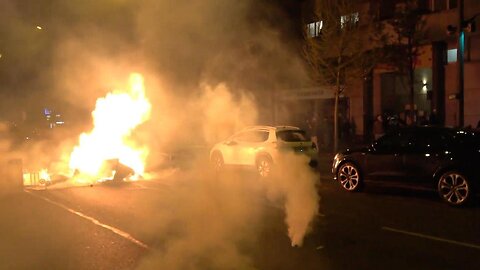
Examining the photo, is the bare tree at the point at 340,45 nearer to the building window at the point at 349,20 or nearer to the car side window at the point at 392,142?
the building window at the point at 349,20

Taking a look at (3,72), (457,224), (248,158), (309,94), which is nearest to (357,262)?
(457,224)

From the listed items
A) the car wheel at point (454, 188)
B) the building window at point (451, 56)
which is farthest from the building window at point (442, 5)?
the car wheel at point (454, 188)

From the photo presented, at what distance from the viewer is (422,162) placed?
8477 millimetres

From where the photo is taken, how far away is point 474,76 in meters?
17.2

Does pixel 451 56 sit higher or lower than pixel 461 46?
higher

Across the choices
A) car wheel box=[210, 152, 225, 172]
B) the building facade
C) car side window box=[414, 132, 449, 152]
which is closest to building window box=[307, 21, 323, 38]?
the building facade

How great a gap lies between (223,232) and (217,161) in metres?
7.22

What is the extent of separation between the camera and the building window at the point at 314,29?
16.3m

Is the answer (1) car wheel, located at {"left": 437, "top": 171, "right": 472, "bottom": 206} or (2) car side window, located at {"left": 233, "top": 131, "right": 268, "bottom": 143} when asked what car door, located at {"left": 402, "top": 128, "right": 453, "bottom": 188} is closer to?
(1) car wheel, located at {"left": 437, "top": 171, "right": 472, "bottom": 206}

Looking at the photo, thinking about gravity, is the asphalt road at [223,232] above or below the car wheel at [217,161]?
below

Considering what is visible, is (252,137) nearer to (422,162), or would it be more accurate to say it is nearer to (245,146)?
(245,146)

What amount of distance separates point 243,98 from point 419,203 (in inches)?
303

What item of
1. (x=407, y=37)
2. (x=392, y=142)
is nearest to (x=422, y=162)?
(x=392, y=142)

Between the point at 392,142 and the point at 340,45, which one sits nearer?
the point at 392,142
